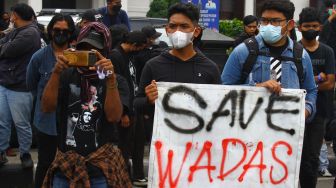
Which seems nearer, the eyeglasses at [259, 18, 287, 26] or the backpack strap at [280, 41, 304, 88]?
the eyeglasses at [259, 18, 287, 26]

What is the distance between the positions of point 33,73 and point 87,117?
196 centimetres

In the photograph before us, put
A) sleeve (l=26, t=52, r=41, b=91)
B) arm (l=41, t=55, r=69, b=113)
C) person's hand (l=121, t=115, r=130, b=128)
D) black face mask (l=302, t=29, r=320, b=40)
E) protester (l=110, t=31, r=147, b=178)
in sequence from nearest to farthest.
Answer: arm (l=41, t=55, r=69, b=113)
sleeve (l=26, t=52, r=41, b=91)
black face mask (l=302, t=29, r=320, b=40)
person's hand (l=121, t=115, r=130, b=128)
protester (l=110, t=31, r=147, b=178)

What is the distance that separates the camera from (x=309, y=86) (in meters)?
5.30

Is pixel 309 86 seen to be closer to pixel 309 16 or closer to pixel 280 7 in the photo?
pixel 280 7

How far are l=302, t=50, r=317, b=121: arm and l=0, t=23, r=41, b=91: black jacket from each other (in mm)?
3193

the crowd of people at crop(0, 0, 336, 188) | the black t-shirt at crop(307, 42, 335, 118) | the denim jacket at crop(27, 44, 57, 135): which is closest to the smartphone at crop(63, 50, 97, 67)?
the crowd of people at crop(0, 0, 336, 188)

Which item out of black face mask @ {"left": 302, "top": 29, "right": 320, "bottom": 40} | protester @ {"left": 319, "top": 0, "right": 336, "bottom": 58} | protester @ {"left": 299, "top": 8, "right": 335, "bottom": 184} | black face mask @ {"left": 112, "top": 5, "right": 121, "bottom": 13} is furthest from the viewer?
black face mask @ {"left": 112, "top": 5, "right": 121, "bottom": 13}

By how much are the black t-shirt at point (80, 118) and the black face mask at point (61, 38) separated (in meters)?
1.34

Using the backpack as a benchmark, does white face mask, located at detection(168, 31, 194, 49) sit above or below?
above

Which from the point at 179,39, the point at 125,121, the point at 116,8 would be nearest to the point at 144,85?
the point at 179,39

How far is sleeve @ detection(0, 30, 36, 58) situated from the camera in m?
7.32

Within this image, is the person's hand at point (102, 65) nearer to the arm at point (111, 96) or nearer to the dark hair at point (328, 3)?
the arm at point (111, 96)

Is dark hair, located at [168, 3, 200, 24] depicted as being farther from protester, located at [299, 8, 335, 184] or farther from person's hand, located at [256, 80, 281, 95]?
protester, located at [299, 8, 335, 184]

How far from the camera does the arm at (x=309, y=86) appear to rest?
5.11 metres
